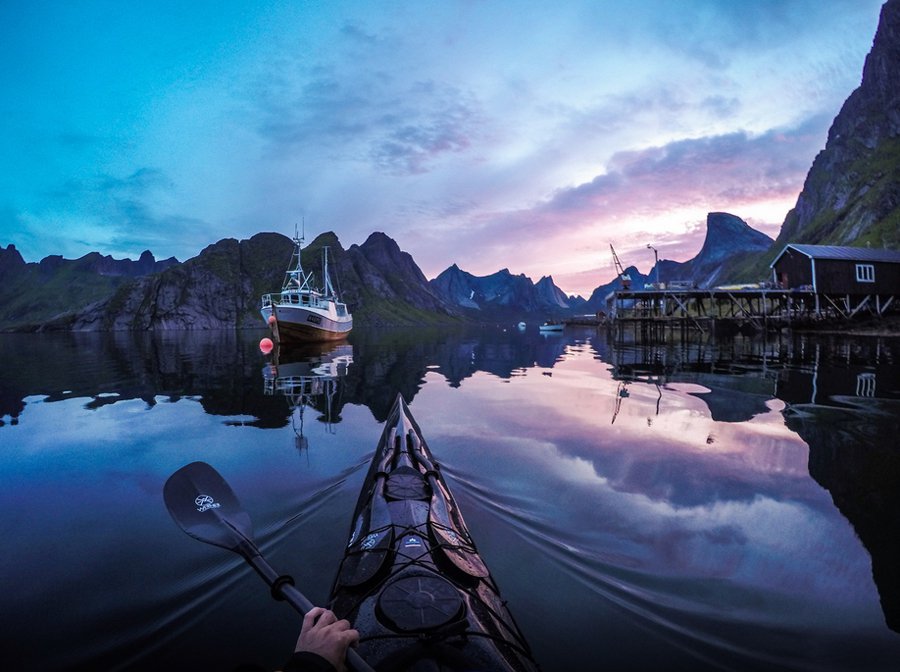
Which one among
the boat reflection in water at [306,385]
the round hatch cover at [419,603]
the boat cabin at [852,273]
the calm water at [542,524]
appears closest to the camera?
the round hatch cover at [419,603]

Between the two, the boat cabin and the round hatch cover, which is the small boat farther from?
the boat cabin

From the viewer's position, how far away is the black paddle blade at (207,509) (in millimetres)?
4656

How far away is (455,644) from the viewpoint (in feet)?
9.32

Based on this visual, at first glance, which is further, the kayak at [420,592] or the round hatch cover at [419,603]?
the round hatch cover at [419,603]

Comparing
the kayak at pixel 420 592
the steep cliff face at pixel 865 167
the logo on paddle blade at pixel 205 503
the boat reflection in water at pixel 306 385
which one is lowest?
the boat reflection in water at pixel 306 385

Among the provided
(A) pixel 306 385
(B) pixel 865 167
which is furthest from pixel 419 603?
(B) pixel 865 167

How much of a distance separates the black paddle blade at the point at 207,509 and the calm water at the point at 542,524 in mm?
835

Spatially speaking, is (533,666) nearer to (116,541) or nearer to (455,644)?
(455,644)

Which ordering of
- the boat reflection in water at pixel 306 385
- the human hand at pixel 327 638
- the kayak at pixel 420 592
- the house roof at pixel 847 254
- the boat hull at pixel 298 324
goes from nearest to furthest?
1. the human hand at pixel 327 638
2. the kayak at pixel 420 592
3. the boat reflection in water at pixel 306 385
4. the boat hull at pixel 298 324
5. the house roof at pixel 847 254

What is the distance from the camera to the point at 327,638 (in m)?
2.45

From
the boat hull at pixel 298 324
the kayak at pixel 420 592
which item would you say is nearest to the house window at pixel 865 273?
the boat hull at pixel 298 324

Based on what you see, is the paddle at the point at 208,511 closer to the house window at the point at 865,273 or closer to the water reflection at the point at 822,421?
the water reflection at the point at 822,421

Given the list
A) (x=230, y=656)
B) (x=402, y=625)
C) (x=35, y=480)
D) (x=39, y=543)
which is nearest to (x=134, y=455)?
(x=35, y=480)

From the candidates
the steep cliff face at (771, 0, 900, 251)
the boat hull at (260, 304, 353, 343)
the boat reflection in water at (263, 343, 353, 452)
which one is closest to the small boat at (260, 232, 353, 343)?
the boat hull at (260, 304, 353, 343)
